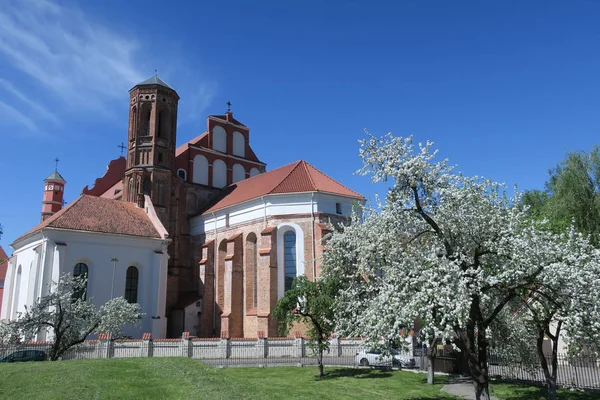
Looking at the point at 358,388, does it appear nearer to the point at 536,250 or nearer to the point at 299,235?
the point at 536,250

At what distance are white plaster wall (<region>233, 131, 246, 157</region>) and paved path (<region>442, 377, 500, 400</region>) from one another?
3405cm

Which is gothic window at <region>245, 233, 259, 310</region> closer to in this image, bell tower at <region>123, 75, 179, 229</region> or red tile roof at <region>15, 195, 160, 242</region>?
red tile roof at <region>15, 195, 160, 242</region>

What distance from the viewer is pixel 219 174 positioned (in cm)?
4853

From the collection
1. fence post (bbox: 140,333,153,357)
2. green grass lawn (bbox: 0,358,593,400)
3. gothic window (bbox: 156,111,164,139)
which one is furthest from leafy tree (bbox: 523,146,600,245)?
gothic window (bbox: 156,111,164,139)

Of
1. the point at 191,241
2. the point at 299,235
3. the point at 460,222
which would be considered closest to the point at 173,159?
the point at 191,241

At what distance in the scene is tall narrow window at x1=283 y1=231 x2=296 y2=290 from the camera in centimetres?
3547

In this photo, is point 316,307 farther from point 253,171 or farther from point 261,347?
point 253,171

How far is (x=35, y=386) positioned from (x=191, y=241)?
3165 centimetres

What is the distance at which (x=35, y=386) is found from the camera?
12.8 m

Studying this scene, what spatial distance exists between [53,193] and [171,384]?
59.1 metres

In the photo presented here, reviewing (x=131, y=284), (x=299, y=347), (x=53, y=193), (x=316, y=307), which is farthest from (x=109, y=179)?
(x=316, y=307)

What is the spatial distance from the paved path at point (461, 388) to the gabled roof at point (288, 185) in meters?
17.7

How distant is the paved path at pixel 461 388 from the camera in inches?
717

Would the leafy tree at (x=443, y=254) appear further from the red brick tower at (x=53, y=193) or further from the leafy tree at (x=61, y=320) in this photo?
the red brick tower at (x=53, y=193)
